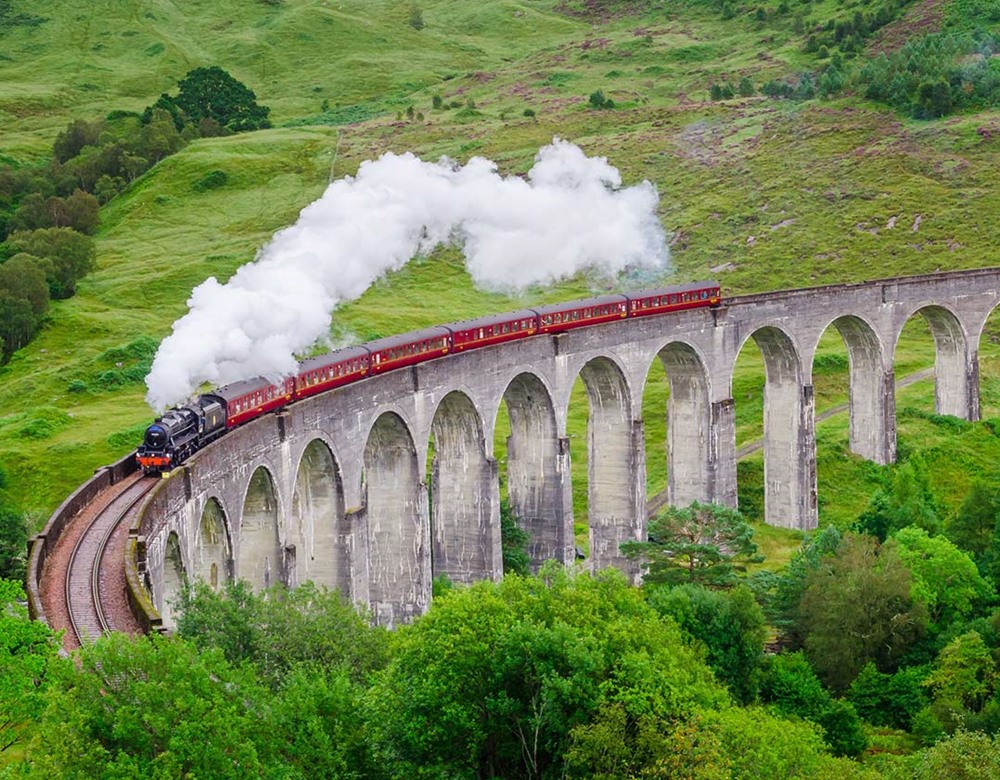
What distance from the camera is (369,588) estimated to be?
191 feet

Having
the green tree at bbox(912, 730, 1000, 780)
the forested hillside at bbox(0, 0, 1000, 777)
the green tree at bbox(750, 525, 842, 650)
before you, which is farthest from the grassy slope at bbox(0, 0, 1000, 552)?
the green tree at bbox(912, 730, 1000, 780)

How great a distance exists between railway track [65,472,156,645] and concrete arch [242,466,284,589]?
228 inches

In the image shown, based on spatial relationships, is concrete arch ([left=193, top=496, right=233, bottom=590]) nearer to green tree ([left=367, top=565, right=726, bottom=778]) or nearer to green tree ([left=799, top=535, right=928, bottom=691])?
green tree ([left=367, top=565, right=726, bottom=778])

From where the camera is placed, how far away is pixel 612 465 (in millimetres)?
69312

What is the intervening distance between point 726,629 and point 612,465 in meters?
22.8

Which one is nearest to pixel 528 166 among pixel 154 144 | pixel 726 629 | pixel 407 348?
pixel 154 144

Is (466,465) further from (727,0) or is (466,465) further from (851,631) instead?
(727,0)

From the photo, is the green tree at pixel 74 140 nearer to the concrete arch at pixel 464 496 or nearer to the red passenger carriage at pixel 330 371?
the concrete arch at pixel 464 496

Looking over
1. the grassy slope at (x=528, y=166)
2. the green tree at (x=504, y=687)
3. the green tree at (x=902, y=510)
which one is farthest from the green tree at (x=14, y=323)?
the green tree at (x=504, y=687)

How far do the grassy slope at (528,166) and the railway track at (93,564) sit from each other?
83.3 ft

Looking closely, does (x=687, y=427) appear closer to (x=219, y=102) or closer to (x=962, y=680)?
(x=962, y=680)

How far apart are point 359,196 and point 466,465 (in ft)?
51.7

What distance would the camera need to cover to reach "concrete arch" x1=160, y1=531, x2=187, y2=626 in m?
42.0

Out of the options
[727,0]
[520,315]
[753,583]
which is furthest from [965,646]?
[727,0]
